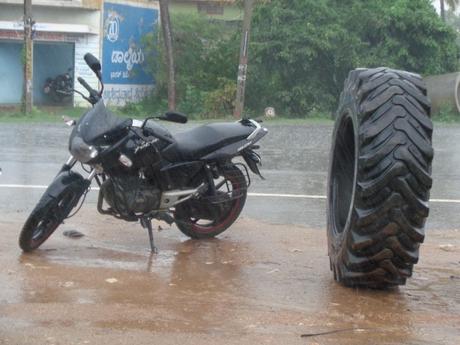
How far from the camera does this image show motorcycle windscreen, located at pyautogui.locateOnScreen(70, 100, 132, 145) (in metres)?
6.72

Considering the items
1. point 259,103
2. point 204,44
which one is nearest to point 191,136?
point 259,103

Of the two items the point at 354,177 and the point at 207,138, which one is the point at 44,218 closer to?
the point at 207,138

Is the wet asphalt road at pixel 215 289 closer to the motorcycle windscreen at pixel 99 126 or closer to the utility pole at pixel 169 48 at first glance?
the motorcycle windscreen at pixel 99 126

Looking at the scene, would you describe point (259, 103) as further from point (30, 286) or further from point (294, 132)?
point (30, 286)

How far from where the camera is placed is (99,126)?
267 inches

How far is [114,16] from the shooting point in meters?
39.1

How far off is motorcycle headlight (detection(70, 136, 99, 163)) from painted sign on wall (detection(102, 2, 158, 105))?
3181cm

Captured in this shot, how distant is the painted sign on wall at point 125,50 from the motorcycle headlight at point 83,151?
104 ft

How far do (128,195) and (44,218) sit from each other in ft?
2.10

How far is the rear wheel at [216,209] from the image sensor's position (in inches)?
289

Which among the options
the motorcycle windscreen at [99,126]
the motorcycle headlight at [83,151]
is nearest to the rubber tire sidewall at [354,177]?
the motorcycle windscreen at [99,126]

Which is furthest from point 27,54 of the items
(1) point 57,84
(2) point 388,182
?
(2) point 388,182

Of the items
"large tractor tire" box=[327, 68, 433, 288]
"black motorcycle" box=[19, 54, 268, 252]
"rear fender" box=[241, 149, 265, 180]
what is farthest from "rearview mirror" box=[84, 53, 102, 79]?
"large tractor tire" box=[327, 68, 433, 288]

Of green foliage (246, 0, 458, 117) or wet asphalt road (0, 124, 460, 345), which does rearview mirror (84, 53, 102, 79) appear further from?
green foliage (246, 0, 458, 117)
